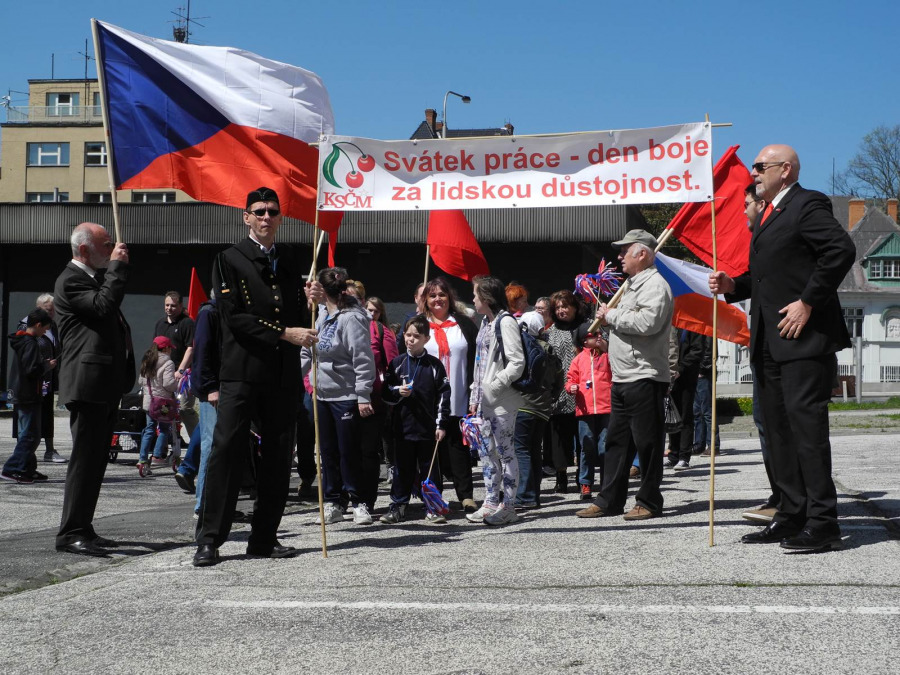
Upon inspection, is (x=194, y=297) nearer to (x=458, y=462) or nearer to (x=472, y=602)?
(x=458, y=462)

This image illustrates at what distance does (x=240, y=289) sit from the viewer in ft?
21.0

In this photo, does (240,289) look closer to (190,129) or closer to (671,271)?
(190,129)

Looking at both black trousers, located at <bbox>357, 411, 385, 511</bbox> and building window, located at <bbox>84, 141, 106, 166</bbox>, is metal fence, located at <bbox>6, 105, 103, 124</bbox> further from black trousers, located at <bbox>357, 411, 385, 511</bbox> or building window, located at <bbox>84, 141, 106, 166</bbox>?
black trousers, located at <bbox>357, 411, 385, 511</bbox>

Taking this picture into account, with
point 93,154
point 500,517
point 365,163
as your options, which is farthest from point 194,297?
point 93,154

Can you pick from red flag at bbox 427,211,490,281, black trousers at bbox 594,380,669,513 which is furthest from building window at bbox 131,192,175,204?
black trousers at bbox 594,380,669,513

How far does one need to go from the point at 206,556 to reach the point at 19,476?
618 centimetres

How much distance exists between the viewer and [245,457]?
21.2 feet

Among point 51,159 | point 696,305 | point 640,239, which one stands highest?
point 51,159

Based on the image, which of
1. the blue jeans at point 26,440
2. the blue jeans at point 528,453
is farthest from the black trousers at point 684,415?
the blue jeans at point 26,440

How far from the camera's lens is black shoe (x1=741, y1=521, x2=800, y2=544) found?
6344mm

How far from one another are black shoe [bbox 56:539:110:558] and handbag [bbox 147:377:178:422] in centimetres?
589

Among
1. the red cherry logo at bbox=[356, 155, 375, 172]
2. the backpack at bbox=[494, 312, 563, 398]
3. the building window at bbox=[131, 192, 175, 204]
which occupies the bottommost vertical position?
the backpack at bbox=[494, 312, 563, 398]

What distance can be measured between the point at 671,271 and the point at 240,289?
17.3 feet

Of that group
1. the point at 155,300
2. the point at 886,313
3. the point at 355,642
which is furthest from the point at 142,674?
the point at 886,313
